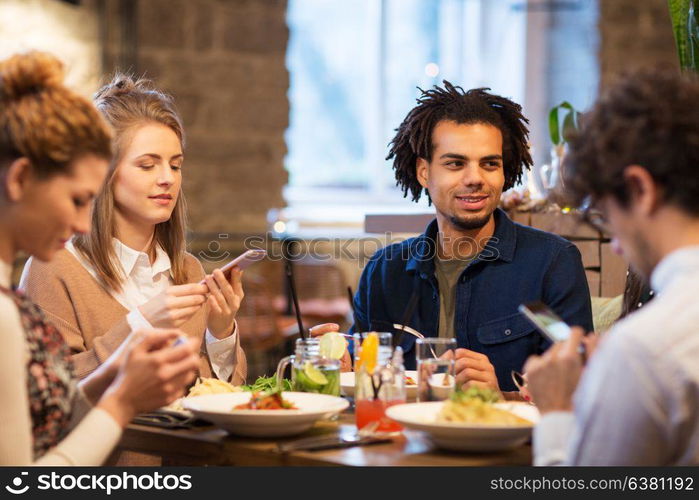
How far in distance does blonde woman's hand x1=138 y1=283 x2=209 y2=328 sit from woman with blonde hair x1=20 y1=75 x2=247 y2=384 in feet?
0.33

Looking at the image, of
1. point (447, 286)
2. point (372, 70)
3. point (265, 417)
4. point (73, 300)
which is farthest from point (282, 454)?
point (372, 70)

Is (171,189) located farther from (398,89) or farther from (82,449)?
(398,89)

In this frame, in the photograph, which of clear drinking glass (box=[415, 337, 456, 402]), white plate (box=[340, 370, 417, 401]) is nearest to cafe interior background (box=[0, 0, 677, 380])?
white plate (box=[340, 370, 417, 401])

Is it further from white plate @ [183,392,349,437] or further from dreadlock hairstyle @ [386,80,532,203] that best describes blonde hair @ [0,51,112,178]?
dreadlock hairstyle @ [386,80,532,203]

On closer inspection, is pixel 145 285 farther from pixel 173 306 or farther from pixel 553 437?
pixel 553 437

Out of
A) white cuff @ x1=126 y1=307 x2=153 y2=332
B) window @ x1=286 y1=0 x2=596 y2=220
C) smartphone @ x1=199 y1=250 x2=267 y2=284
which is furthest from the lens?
window @ x1=286 y1=0 x2=596 y2=220

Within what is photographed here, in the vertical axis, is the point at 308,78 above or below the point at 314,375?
above

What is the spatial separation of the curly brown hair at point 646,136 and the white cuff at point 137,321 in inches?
43.8

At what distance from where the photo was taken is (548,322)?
1625 mm

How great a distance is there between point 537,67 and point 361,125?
146 cm

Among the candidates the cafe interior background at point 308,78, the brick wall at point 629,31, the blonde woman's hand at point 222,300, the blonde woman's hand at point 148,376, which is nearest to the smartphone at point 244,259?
the blonde woman's hand at point 222,300

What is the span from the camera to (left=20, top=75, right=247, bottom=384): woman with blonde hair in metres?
2.31

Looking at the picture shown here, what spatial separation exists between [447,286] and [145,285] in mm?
883

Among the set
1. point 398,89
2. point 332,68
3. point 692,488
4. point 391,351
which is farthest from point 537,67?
point 692,488
